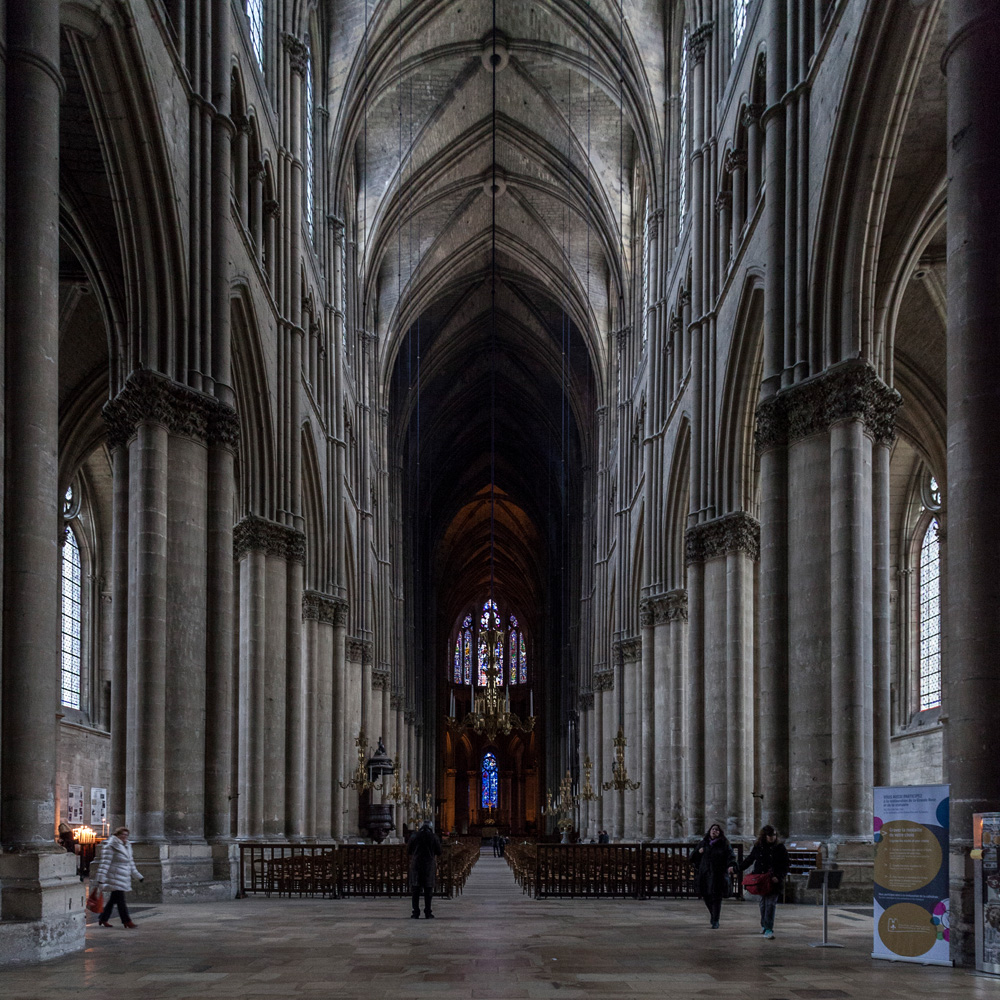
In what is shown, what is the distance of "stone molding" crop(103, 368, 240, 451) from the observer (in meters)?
20.9

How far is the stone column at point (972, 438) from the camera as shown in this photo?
12078mm

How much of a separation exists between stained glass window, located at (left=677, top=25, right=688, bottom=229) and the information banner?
81.8 feet

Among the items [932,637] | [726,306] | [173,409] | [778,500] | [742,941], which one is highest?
[726,306]

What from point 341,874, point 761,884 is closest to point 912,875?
point 761,884

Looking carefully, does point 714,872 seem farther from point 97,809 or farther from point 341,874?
point 97,809

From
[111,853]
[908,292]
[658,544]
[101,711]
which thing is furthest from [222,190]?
[101,711]

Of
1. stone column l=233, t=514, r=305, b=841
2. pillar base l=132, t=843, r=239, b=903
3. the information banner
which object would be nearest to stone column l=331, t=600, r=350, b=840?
stone column l=233, t=514, r=305, b=841

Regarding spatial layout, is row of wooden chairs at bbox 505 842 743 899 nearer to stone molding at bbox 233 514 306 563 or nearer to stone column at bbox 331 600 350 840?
stone molding at bbox 233 514 306 563

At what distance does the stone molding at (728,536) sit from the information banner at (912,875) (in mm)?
16555

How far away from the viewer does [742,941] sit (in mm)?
14492

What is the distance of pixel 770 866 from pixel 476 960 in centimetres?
390

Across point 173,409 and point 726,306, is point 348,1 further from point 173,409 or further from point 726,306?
point 173,409

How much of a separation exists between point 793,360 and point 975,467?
9300 mm

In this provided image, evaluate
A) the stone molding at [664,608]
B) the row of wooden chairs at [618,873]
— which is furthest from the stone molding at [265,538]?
the stone molding at [664,608]
